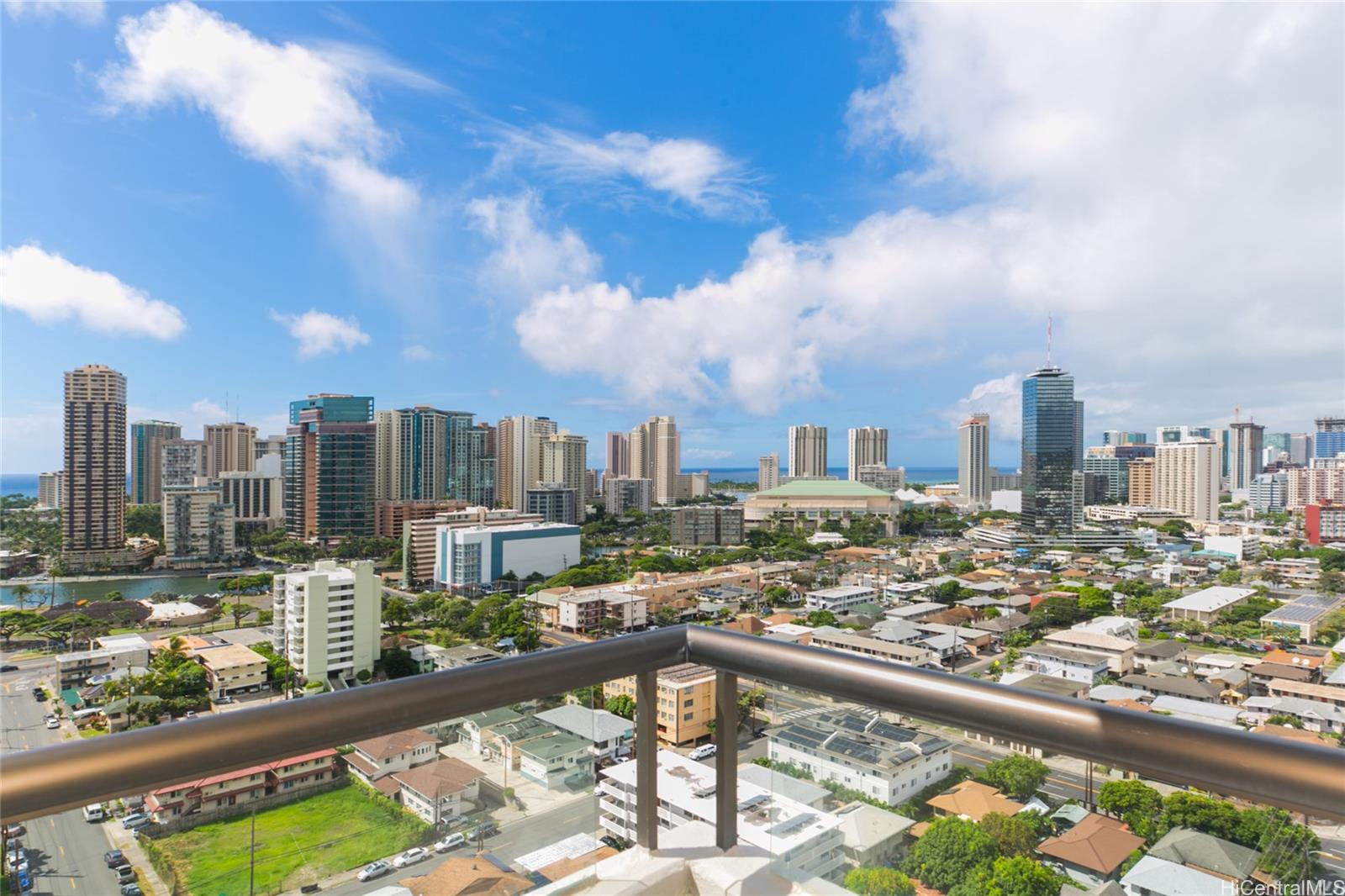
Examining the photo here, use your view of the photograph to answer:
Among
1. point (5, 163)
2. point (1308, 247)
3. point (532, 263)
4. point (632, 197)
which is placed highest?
point (632, 197)

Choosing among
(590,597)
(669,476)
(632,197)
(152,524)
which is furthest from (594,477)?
(590,597)

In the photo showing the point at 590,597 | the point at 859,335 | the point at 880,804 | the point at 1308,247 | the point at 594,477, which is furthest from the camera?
the point at 594,477

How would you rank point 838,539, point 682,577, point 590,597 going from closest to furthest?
point 590,597 < point 682,577 < point 838,539

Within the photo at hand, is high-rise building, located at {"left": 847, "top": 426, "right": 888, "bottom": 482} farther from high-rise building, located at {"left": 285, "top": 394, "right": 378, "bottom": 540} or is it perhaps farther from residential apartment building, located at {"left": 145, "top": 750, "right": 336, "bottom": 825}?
residential apartment building, located at {"left": 145, "top": 750, "right": 336, "bottom": 825}

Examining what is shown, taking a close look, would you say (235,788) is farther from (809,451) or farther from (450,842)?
(809,451)

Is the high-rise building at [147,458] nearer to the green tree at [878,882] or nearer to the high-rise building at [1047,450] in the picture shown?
the green tree at [878,882]

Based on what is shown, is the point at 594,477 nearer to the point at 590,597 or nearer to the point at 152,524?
the point at 152,524

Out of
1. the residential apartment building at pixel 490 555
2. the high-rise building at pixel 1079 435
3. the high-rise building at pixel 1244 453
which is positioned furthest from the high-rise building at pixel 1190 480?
the residential apartment building at pixel 490 555
